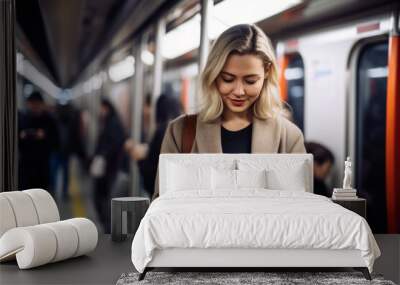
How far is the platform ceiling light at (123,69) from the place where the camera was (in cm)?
714

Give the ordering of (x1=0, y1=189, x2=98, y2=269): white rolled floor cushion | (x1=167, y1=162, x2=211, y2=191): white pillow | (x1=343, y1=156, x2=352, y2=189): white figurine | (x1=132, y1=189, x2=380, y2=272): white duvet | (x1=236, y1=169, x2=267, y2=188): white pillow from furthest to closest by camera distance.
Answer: (x1=343, y1=156, x2=352, y2=189): white figurine
(x1=167, y1=162, x2=211, y2=191): white pillow
(x1=236, y1=169, x2=267, y2=188): white pillow
(x1=0, y1=189, x2=98, y2=269): white rolled floor cushion
(x1=132, y1=189, x2=380, y2=272): white duvet

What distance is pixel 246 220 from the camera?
4.85 meters

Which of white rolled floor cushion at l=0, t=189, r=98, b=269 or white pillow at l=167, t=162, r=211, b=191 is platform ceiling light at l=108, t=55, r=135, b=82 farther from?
white rolled floor cushion at l=0, t=189, r=98, b=269

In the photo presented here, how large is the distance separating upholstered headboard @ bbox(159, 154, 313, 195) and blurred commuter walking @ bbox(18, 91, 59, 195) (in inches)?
48.0

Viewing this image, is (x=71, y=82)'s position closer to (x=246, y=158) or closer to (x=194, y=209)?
(x=246, y=158)

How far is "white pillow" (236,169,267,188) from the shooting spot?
6.35 metres

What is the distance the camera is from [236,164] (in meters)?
6.86

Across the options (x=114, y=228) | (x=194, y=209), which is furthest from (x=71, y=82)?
(x=194, y=209)

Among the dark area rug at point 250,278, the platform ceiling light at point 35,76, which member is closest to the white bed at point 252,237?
the dark area rug at point 250,278

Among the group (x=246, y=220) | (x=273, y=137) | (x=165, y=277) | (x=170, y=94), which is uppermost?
(x=170, y=94)

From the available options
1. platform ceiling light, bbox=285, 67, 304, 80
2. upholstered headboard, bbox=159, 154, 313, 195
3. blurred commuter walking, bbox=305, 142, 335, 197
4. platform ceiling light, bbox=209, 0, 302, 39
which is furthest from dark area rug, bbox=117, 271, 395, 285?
platform ceiling light, bbox=209, 0, 302, 39

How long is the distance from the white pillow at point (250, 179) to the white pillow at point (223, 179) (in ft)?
0.16

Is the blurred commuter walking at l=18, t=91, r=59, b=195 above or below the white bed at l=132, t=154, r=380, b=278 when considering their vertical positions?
above

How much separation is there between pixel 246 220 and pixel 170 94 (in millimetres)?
2612
